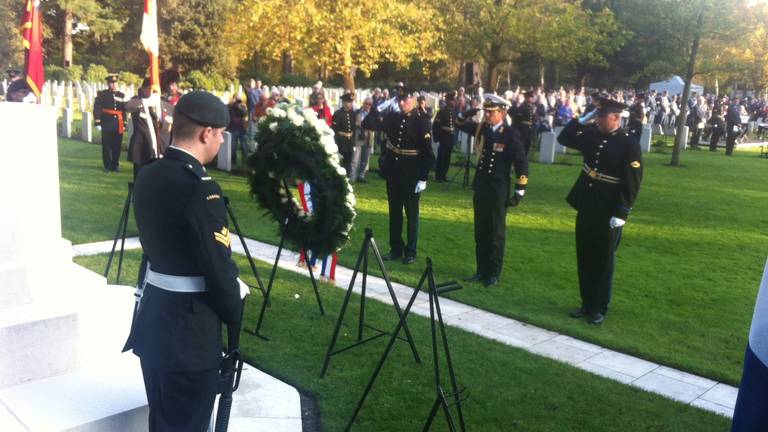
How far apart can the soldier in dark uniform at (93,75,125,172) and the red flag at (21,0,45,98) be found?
8350 millimetres

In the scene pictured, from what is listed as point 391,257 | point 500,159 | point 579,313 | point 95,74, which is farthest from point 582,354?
point 95,74

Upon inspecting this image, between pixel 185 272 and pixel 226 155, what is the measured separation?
46.2ft

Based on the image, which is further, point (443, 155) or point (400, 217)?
point (443, 155)

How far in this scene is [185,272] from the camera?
323cm

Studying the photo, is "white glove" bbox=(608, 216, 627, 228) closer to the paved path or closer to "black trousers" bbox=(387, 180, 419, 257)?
the paved path

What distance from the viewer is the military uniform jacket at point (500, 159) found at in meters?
8.47

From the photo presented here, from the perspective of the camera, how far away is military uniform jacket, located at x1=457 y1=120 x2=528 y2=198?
847 cm

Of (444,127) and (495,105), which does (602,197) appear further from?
(444,127)

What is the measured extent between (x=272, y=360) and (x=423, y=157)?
14.4 feet

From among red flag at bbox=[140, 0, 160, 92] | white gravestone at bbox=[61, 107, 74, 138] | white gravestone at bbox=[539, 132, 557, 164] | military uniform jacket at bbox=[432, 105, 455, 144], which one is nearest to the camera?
red flag at bbox=[140, 0, 160, 92]

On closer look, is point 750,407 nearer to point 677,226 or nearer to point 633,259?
point 633,259

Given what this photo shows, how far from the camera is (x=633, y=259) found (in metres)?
10.2

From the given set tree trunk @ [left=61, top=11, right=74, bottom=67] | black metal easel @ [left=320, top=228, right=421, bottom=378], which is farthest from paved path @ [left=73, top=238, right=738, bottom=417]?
tree trunk @ [left=61, top=11, right=74, bottom=67]

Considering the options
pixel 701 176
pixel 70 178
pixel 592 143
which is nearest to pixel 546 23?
pixel 701 176
